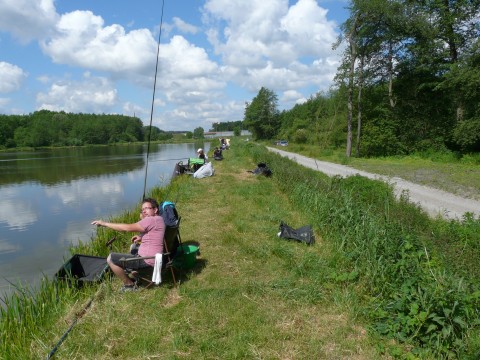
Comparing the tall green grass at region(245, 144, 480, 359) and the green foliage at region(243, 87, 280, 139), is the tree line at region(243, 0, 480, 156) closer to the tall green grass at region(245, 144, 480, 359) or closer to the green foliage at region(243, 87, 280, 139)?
the tall green grass at region(245, 144, 480, 359)

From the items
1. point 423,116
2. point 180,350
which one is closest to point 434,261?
point 180,350

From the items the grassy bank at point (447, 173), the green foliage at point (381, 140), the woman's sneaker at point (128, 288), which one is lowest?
the woman's sneaker at point (128, 288)

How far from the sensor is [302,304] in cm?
419

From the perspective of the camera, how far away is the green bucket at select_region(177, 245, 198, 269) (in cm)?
525

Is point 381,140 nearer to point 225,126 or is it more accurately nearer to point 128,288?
point 128,288

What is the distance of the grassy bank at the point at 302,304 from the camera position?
330cm

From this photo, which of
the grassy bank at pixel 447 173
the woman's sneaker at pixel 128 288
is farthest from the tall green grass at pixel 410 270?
the grassy bank at pixel 447 173

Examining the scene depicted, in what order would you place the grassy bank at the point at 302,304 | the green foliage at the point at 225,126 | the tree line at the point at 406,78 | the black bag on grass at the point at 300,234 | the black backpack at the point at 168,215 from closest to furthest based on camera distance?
the grassy bank at the point at 302,304
the black backpack at the point at 168,215
the black bag on grass at the point at 300,234
the tree line at the point at 406,78
the green foliage at the point at 225,126

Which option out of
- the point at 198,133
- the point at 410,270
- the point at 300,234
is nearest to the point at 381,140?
the point at 300,234

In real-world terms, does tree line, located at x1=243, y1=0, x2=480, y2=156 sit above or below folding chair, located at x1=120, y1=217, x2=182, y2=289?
above

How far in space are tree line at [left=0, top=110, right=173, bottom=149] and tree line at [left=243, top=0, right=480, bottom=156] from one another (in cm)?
5294

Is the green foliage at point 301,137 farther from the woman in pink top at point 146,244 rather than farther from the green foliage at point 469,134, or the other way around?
the woman in pink top at point 146,244

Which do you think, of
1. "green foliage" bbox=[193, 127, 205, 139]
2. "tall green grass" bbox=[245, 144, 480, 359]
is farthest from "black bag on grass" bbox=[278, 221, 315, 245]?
"green foliage" bbox=[193, 127, 205, 139]

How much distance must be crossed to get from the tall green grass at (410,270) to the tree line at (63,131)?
220ft
